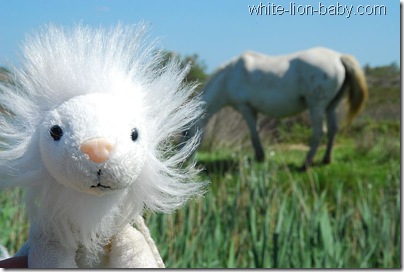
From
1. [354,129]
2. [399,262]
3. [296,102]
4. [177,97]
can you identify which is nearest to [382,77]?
[354,129]

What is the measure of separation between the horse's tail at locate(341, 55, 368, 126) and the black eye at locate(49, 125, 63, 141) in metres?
3.58

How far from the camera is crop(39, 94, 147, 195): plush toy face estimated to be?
21.5 inches

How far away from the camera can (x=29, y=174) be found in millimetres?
576

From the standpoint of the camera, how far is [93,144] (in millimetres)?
542

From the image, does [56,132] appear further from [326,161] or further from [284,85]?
[284,85]

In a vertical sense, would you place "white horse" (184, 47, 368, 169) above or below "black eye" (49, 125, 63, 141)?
below

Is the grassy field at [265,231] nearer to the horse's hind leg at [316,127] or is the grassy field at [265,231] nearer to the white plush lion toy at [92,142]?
the white plush lion toy at [92,142]

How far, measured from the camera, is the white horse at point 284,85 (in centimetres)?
418

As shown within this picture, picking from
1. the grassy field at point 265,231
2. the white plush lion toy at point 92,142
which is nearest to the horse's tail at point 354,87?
the grassy field at point 265,231

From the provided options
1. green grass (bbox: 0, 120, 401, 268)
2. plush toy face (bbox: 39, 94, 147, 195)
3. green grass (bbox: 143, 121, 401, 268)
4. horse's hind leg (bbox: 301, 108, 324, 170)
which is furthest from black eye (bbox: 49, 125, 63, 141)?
horse's hind leg (bbox: 301, 108, 324, 170)

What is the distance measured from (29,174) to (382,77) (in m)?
5.40

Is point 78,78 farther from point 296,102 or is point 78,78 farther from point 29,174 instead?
point 296,102

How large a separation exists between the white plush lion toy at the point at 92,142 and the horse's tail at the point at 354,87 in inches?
137

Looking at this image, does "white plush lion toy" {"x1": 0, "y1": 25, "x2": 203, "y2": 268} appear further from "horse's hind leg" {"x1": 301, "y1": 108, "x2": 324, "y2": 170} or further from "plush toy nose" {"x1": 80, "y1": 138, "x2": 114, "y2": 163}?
"horse's hind leg" {"x1": 301, "y1": 108, "x2": 324, "y2": 170}
